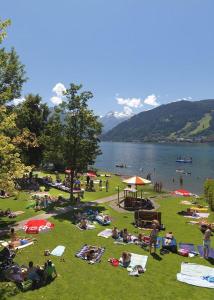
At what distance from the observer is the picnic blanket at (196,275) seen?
18.5m

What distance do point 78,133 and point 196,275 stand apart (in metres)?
24.4

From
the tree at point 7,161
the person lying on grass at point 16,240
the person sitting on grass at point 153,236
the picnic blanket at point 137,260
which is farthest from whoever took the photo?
the person lying on grass at point 16,240

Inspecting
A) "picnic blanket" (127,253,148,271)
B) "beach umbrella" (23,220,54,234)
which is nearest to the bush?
"picnic blanket" (127,253,148,271)

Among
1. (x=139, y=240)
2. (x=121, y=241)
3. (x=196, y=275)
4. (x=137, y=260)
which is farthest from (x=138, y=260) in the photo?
(x=121, y=241)

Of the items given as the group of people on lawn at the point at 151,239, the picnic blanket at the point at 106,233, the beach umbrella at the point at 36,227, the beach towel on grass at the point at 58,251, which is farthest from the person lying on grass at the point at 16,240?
the group of people on lawn at the point at 151,239

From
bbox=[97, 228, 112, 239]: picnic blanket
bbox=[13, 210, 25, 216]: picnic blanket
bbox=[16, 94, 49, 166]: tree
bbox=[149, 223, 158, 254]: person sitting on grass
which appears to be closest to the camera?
bbox=[149, 223, 158, 254]: person sitting on grass

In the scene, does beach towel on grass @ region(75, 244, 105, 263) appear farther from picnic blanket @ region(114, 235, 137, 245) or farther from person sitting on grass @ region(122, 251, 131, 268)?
picnic blanket @ region(114, 235, 137, 245)

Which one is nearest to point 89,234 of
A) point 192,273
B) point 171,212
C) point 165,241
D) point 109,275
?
point 165,241

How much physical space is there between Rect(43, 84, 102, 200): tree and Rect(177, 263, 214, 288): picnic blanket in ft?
70.8

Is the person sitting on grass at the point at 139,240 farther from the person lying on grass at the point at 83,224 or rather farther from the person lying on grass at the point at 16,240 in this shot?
the person lying on grass at the point at 16,240

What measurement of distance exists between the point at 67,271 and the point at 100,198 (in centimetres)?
2560

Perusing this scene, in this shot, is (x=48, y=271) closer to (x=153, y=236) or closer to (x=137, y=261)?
(x=137, y=261)

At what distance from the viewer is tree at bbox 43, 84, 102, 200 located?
3956cm

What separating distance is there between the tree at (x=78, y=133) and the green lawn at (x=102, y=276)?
Answer: 1320cm
